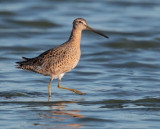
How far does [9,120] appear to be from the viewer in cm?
711

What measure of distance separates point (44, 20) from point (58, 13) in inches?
59.0

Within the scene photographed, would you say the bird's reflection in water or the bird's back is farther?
the bird's back

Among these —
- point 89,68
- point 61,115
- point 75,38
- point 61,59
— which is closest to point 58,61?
point 61,59

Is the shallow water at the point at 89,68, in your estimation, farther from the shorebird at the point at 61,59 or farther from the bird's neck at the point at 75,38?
the bird's neck at the point at 75,38

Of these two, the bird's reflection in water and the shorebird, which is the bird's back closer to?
the shorebird

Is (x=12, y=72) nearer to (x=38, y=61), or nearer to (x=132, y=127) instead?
(x=38, y=61)

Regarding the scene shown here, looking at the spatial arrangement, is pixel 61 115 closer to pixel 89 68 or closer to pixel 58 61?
pixel 58 61

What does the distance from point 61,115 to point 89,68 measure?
405cm

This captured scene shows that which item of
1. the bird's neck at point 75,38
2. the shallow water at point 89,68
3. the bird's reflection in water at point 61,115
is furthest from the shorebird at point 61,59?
the bird's reflection in water at point 61,115

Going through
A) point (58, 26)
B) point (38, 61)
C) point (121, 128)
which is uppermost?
point (58, 26)

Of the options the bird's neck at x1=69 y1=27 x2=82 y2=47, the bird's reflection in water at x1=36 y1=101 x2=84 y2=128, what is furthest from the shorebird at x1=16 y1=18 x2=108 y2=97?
the bird's reflection in water at x1=36 y1=101 x2=84 y2=128

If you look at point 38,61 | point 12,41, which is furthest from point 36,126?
point 12,41

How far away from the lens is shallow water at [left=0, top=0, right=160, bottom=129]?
737 cm

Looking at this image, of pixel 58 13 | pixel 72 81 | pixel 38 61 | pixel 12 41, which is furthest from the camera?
pixel 58 13
